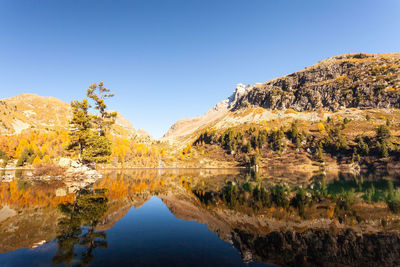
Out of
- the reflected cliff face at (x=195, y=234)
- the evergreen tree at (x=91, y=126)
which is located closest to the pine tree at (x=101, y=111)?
the evergreen tree at (x=91, y=126)

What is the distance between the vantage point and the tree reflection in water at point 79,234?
9.78 m

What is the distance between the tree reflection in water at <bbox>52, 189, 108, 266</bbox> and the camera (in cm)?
978

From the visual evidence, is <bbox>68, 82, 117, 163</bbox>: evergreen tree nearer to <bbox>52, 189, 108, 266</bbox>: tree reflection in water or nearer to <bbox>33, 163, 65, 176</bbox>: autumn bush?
<bbox>33, 163, 65, 176</bbox>: autumn bush

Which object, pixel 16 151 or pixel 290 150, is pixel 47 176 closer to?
pixel 16 151

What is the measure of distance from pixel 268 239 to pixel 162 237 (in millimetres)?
7760

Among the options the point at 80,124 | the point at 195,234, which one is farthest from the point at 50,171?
the point at 195,234

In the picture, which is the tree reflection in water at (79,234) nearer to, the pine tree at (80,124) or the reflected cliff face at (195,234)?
the reflected cliff face at (195,234)

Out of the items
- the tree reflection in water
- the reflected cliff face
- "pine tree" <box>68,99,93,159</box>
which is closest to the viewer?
the tree reflection in water

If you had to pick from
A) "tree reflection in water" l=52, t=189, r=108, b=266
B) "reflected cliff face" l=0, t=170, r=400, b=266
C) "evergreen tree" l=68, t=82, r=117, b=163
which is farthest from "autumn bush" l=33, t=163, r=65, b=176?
"tree reflection in water" l=52, t=189, r=108, b=266

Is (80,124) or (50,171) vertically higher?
(80,124)

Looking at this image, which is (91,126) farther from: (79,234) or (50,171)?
(79,234)

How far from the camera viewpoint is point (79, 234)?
1254cm

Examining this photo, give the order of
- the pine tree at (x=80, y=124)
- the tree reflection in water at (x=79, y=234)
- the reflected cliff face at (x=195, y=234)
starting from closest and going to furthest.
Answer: the tree reflection in water at (x=79, y=234) < the reflected cliff face at (x=195, y=234) < the pine tree at (x=80, y=124)

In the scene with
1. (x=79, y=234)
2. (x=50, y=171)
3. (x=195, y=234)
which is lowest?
(x=195, y=234)
